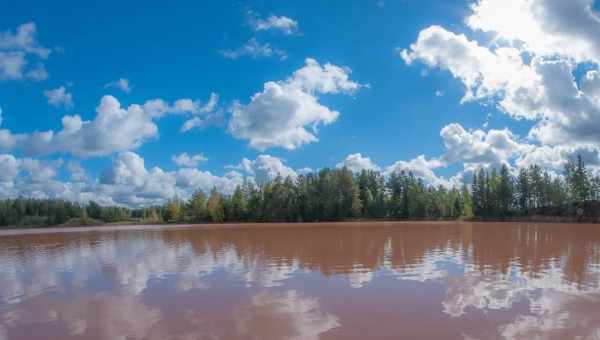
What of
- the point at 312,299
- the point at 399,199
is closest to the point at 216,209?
the point at 399,199

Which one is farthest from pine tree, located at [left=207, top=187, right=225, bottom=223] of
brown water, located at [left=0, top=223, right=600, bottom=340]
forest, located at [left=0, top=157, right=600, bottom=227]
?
brown water, located at [left=0, top=223, right=600, bottom=340]

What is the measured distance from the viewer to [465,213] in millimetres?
103750

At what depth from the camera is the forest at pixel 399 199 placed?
89500mm

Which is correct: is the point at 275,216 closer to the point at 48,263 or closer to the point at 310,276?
the point at 48,263

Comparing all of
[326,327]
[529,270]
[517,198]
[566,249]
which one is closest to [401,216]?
[517,198]

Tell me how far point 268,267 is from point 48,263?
15035mm

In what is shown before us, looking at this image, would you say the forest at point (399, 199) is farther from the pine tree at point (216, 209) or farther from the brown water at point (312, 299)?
the brown water at point (312, 299)

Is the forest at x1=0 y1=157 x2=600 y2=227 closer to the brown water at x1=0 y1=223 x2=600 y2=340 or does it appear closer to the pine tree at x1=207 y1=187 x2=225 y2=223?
the pine tree at x1=207 y1=187 x2=225 y2=223

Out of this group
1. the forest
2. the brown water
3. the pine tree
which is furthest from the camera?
the pine tree

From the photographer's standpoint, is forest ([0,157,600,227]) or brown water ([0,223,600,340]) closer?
brown water ([0,223,600,340])

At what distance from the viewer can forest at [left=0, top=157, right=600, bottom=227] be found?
3524 inches

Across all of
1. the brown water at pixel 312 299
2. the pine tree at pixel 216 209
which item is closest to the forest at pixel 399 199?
the pine tree at pixel 216 209

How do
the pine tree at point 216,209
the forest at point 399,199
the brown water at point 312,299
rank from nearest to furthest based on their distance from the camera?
the brown water at point 312,299, the forest at point 399,199, the pine tree at point 216,209

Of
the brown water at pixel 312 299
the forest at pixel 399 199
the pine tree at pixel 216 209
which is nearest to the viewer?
the brown water at pixel 312 299
